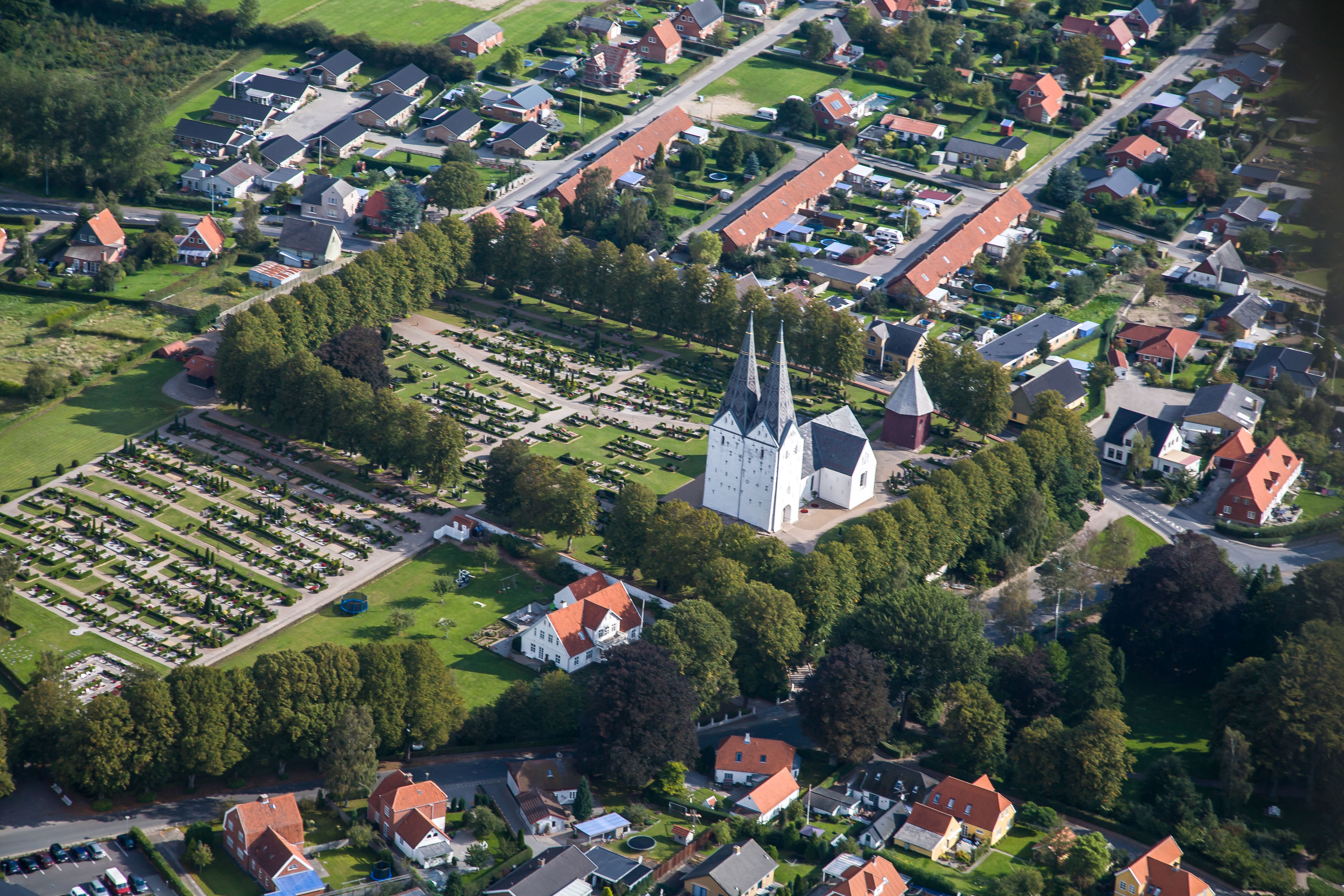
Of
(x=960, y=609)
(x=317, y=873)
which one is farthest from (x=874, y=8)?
(x=317, y=873)

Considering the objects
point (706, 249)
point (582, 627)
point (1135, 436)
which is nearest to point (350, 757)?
point (582, 627)

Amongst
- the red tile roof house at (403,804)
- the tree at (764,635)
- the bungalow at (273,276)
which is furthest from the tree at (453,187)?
the red tile roof house at (403,804)

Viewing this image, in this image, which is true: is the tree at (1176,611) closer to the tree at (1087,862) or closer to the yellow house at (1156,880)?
the yellow house at (1156,880)

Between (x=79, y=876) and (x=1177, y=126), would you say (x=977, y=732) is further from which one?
(x=1177, y=126)

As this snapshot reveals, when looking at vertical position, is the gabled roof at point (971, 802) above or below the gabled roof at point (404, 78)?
below

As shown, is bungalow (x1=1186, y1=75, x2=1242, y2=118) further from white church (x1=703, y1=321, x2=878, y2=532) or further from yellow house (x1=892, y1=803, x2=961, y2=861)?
yellow house (x1=892, y1=803, x2=961, y2=861)

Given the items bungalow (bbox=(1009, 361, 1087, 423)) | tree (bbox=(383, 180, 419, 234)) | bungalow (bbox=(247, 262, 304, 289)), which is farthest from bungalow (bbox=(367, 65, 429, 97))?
bungalow (bbox=(1009, 361, 1087, 423))
